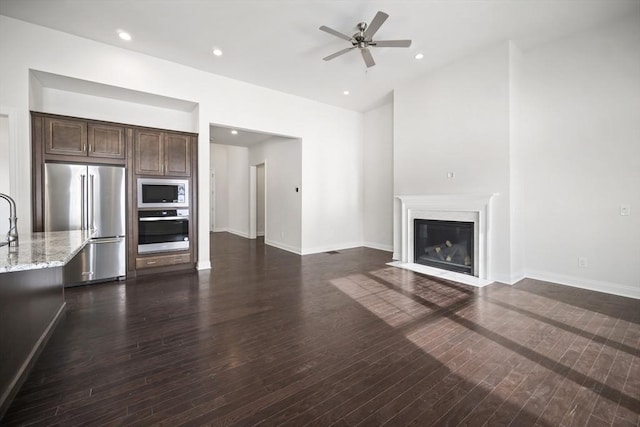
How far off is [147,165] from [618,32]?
263 inches

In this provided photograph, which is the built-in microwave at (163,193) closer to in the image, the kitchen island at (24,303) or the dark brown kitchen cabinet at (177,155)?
the dark brown kitchen cabinet at (177,155)

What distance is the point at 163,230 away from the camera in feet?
14.7

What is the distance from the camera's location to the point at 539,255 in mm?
4109

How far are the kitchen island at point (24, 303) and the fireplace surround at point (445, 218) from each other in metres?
4.52

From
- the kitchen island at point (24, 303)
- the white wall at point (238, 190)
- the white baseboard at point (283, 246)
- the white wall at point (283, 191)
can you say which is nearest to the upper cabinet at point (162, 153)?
the kitchen island at point (24, 303)

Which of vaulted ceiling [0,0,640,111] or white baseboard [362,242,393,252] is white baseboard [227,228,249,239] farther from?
vaulted ceiling [0,0,640,111]

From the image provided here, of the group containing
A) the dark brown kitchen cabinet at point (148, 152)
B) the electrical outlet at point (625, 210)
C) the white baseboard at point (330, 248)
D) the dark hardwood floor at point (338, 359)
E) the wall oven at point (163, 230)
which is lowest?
the dark hardwood floor at point (338, 359)

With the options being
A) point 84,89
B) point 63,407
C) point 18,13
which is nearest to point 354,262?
point 63,407

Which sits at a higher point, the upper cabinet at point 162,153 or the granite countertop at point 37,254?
the upper cabinet at point 162,153

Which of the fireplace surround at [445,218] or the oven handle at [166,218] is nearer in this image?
the fireplace surround at [445,218]

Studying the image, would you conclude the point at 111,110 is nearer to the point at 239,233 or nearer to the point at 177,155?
the point at 177,155

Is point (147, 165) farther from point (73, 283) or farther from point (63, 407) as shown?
point (63, 407)

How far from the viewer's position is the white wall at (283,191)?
20.6 feet

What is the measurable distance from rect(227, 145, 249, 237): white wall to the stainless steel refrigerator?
4767 millimetres
